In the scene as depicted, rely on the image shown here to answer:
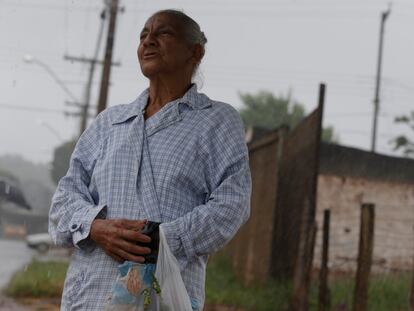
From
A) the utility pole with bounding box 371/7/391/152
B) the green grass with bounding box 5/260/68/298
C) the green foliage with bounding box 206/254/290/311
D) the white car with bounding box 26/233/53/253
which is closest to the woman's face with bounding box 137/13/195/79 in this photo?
the green foliage with bounding box 206/254/290/311

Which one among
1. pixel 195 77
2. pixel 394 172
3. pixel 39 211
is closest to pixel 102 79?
pixel 394 172

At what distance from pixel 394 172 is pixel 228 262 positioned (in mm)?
4244

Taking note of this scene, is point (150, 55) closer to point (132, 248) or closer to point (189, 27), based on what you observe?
point (189, 27)

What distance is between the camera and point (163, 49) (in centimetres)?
216

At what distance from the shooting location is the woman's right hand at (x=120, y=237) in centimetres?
191

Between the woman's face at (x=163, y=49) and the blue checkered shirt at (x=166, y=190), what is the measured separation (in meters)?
0.09

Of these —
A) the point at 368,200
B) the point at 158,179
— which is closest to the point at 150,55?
the point at 158,179

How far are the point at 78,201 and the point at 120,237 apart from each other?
0.72ft

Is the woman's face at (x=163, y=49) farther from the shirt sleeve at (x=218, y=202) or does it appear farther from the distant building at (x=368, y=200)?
the distant building at (x=368, y=200)

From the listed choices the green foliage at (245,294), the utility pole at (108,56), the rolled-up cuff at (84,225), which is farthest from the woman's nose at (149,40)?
the utility pole at (108,56)

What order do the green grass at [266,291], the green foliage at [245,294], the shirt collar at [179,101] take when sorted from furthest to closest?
the green foliage at [245,294] → the green grass at [266,291] → the shirt collar at [179,101]

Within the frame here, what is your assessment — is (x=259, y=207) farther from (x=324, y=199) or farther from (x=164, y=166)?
(x=164, y=166)

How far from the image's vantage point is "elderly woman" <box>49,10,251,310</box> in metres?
1.97

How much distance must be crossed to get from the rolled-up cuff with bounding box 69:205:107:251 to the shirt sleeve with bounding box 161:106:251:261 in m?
0.19
